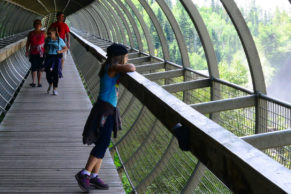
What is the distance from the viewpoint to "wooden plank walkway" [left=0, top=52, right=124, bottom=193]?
4668mm

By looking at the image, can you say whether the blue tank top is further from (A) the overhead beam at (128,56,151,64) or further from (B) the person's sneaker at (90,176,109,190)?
(A) the overhead beam at (128,56,151,64)

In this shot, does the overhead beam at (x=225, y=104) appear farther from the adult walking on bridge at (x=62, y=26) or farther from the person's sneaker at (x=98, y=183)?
the adult walking on bridge at (x=62, y=26)

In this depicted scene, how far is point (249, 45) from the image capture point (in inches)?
238

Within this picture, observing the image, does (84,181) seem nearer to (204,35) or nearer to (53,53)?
(204,35)

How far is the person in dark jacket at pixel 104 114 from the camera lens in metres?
4.20

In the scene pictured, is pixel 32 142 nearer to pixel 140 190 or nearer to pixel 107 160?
pixel 107 160

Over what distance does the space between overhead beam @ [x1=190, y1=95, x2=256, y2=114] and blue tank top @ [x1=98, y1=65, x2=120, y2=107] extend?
1.11 meters

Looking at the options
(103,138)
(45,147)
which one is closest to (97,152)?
(103,138)

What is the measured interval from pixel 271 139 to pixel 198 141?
1425 mm

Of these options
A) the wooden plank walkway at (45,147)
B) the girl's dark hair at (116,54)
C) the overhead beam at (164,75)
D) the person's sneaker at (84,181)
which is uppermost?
the girl's dark hair at (116,54)

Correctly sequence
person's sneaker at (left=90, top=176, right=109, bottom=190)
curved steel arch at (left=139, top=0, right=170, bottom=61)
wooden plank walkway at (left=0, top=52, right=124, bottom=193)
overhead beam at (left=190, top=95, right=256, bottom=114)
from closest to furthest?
A: 1. person's sneaker at (left=90, top=176, right=109, bottom=190)
2. wooden plank walkway at (left=0, top=52, right=124, bottom=193)
3. overhead beam at (left=190, top=95, right=256, bottom=114)
4. curved steel arch at (left=139, top=0, right=170, bottom=61)

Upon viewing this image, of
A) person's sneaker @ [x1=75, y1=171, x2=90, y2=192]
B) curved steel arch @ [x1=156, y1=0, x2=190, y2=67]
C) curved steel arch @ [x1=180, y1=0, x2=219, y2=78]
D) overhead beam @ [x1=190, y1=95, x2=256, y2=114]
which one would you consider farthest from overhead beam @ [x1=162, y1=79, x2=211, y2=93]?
person's sneaker @ [x1=75, y1=171, x2=90, y2=192]

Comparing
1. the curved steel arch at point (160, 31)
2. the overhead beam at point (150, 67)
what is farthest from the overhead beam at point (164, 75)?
the curved steel arch at point (160, 31)

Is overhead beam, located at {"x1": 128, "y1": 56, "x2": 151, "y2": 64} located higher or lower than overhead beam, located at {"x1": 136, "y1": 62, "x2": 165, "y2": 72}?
lower
